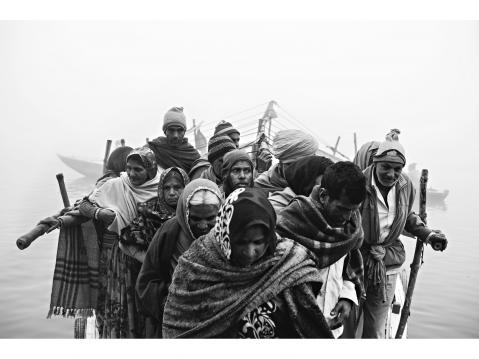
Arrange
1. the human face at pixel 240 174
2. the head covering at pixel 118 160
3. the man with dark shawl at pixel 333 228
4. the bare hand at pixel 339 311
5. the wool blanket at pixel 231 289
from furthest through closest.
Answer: the head covering at pixel 118 160
the human face at pixel 240 174
the bare hand at pixel 339 311
the man with dark shawl at pixel 333 228
the wool blanket at pixel 231 289

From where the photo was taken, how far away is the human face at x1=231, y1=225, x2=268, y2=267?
1.36 meters

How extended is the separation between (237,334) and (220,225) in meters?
0.43

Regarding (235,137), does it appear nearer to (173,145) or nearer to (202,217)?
(173,145)

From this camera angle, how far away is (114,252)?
106 inches

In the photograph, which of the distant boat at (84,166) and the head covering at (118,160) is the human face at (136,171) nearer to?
the head covering at (118,160)

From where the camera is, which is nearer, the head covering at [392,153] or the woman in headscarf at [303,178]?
the woman in headscarf at [303,178]

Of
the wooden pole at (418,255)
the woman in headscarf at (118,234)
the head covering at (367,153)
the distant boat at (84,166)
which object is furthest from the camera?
the distant boat at (84,166)

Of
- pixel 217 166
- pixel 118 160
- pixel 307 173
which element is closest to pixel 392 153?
A: pixel 307 173

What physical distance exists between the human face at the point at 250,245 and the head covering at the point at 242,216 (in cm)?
1

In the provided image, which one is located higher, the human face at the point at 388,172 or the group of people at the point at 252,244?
the human face at the point at 388,172

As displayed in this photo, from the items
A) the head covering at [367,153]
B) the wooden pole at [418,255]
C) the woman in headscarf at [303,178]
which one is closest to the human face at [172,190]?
the woman in headscarf at [303,178]

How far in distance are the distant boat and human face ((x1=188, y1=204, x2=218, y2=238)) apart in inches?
1028

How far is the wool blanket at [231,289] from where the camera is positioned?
4.78ft

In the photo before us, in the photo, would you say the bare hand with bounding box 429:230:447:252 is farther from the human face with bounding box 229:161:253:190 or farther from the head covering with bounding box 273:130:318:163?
the human face with bounding box 229:161:253:190
